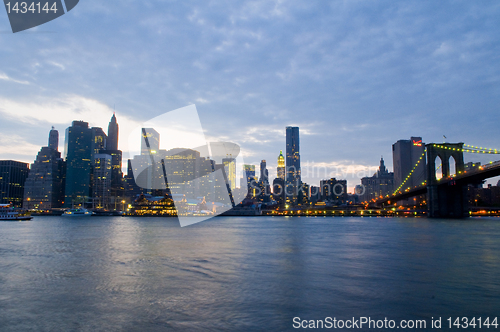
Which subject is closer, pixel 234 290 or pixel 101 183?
pixel 234 290

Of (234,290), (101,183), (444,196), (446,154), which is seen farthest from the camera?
(101,183)

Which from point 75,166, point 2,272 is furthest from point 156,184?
point 2,272

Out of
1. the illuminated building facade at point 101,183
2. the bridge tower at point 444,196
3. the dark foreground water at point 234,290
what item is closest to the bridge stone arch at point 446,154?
the bridge tower at point 444,196

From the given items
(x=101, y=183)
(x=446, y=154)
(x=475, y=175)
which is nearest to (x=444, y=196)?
(x=446, y=154)

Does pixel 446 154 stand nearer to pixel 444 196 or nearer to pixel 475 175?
pixel 444 196

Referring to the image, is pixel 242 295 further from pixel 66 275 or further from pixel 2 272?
pixel 2 272

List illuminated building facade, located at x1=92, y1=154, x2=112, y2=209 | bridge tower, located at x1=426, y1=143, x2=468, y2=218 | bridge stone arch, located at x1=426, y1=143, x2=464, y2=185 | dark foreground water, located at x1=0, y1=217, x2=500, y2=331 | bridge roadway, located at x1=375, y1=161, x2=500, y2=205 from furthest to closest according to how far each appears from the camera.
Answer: illuminated building facade, located at x1=92, y1=154, x2=112, y2=209 → bridge stone arch, located at x1=426, y1=143, x2=464, y2=185 → bridge tower, located at x1=426, y1=143, x2=468, y2=218 → bridge roadway, located at x1=375, y1=161, x2=500, y2=205 → dark foreground water, located at x1=0, y1=217, x2=500, y2=331

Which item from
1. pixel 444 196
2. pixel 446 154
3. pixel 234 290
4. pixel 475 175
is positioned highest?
pixel 446 154

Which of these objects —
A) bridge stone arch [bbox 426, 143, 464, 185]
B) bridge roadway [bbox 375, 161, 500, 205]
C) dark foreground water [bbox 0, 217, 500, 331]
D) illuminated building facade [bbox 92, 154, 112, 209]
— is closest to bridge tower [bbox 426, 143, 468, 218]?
bridge stone arch [bbox 426, 143, 464, 185]

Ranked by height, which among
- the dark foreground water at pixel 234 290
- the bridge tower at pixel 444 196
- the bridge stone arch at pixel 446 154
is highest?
the bridge stone arch at pixel 446 154

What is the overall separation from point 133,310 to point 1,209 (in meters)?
93.7

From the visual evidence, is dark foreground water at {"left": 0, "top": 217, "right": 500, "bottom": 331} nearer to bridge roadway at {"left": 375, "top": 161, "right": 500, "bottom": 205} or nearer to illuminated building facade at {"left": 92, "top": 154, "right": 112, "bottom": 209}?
bridge roadway at {"left": 375, "top": 161, "right": 500, "bottom": 205}

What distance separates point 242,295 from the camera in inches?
478

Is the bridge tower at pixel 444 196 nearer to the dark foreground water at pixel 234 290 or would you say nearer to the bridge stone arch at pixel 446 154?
the bridge stone arch at pixel 446 154
